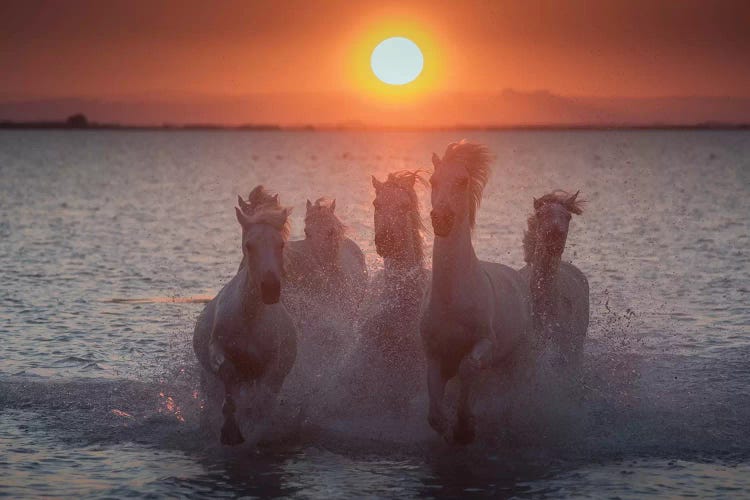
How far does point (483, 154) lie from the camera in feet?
33.5

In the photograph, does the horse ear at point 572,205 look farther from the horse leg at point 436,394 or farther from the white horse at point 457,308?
the horse leg at point 436,394

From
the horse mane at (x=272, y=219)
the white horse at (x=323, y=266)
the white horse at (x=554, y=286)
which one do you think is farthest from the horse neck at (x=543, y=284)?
the horse mane at (x=272, y=219)

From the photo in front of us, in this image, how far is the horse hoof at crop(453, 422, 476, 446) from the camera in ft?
32.4

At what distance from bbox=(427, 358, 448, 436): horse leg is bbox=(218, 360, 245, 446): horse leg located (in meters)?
1.70

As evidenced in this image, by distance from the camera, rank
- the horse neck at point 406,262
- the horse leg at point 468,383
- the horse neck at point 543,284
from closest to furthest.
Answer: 1. the horse leg at point 468,383
2. the horse neck at point 406,262
3. the horse neck at point 543,284

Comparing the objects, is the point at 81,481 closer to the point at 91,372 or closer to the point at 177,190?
the point at 91,372

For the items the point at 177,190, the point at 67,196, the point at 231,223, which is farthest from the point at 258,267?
the point at 177,190

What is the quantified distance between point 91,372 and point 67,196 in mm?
Answer: 43071

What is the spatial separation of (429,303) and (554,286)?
7.19 ft

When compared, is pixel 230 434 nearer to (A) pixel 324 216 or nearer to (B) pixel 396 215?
(B) pixel 396 215

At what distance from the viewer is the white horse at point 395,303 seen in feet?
36.6

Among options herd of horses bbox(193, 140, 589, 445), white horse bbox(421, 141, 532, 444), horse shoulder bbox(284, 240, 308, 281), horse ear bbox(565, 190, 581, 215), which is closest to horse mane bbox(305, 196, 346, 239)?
horse shoulder bbox(284, 240, 308, 281)

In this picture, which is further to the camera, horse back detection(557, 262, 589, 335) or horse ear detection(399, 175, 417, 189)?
horse back detection(557, 262, 589, 335)

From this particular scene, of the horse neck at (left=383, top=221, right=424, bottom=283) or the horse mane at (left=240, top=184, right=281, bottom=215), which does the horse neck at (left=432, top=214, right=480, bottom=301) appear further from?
the horse mane at (left=240, top=184, right=281, bottom=215)
